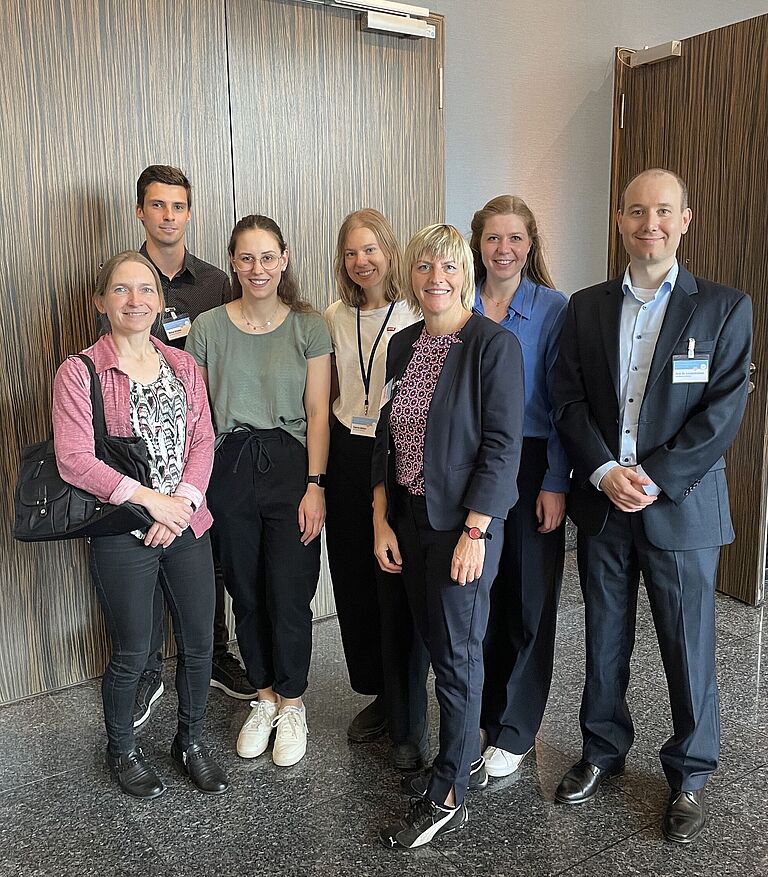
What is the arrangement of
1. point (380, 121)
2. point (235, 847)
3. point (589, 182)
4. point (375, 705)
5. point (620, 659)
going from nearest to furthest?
1. point (235, 847)
2. point (620, 659)
3. point (375, 705)
4. point (380, 121)
5. point (589, 182)

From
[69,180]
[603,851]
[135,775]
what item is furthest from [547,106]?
[135,775]

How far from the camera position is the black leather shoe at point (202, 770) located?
2.41 meters

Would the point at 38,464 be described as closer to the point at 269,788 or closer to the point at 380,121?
the point at 269,788

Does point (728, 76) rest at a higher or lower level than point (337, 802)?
higher

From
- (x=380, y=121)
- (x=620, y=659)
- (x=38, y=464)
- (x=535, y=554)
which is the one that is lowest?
(x=620, y=659)

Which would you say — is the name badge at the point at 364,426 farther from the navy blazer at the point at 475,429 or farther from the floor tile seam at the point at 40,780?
the floor tile seam at the point at 40,780

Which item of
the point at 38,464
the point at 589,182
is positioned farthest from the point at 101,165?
the point at 589,182

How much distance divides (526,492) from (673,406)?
0.47m

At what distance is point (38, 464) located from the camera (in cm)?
225

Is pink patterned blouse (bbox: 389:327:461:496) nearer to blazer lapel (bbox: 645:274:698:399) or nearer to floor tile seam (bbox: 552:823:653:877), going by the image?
blazer lapel (bbox: 645:274:698:399)

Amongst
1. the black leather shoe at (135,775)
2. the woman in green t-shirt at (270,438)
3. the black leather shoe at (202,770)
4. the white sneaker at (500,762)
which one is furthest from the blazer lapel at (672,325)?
the black leather shoe at (135,775)

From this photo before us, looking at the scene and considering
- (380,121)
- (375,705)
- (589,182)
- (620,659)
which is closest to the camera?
(620,659)

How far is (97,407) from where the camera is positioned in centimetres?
218

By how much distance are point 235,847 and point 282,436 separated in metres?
1.14
